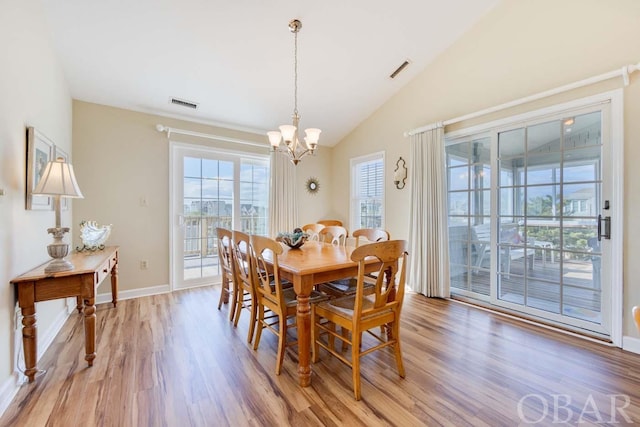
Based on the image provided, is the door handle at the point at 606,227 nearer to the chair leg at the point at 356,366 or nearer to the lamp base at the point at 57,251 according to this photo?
the chair leg at the point at 356,366

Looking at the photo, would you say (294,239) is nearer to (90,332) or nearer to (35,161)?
(90,332)

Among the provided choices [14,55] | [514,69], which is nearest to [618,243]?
[514,69]

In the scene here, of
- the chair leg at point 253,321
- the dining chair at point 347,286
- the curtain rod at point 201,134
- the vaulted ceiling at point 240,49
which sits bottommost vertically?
the chair leg at point 253,321

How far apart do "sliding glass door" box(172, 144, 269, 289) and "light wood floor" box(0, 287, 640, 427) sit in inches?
53.6

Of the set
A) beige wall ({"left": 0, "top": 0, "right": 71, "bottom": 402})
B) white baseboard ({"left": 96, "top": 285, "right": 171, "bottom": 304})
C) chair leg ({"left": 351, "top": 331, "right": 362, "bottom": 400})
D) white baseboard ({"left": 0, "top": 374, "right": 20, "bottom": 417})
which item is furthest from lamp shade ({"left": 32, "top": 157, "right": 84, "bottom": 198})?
chair leg ({"left": 351, "top": 331, "right": 362, "bottom": 400})

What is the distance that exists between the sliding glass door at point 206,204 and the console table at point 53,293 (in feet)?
5.41

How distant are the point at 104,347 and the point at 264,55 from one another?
3.15 metres

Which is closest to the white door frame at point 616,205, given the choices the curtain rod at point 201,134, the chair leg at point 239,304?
the chair leg at point 239,304

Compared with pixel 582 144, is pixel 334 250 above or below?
below

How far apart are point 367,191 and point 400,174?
802 mm

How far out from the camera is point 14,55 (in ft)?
5.87

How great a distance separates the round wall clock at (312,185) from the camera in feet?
16.3

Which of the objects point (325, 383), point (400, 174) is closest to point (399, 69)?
point (400, 174)

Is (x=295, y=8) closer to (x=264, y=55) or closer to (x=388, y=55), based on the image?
(x=264, y=55)
